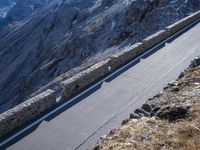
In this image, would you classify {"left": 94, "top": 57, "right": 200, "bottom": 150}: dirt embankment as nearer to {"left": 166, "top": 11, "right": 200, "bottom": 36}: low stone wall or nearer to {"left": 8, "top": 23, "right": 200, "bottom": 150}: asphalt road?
{"left": 8, "top": 23, "right": 200, "bottom": 150}: asphalt road

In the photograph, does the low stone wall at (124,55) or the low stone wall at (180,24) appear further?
the low stone wall at (180,24)

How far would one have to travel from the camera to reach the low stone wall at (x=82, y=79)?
1635 cm

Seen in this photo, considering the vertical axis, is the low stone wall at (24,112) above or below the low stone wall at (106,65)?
above

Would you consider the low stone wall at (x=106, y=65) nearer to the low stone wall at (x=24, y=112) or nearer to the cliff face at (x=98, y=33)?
the low stone wall at (x=24, y=112)

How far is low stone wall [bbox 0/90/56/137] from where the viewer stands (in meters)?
13.1

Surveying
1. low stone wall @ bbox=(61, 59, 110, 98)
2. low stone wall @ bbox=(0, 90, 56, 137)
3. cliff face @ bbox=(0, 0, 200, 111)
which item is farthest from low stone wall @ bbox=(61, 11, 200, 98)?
cliff face @ bbox=(0, 0, 200, 111)

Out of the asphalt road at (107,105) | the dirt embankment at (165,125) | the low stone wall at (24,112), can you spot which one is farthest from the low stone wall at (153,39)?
the low stone wall at (24,112)

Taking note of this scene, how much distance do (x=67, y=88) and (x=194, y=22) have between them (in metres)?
17.4

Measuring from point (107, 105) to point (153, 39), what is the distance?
993cm

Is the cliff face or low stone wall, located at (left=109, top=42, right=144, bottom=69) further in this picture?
the cliff face

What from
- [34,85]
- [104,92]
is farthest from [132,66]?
[34,85]

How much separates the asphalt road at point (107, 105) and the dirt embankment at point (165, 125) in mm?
1581

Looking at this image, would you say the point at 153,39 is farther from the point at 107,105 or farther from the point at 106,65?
the point at 107,105

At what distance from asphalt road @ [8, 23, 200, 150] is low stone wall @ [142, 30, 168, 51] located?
1205mm
